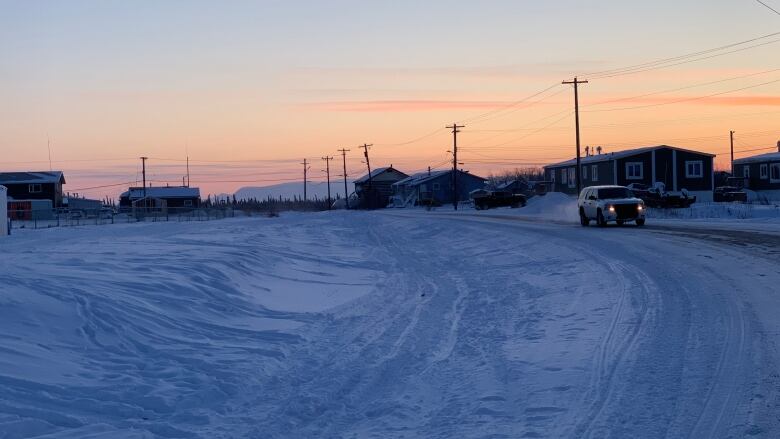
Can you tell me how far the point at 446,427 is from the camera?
782 centimetres

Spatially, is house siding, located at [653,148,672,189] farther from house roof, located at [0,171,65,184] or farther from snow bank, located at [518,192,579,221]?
house roof, located at [0,171,65,184]

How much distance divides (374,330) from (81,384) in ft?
17.8

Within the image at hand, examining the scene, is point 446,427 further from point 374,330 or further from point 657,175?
point 657,175

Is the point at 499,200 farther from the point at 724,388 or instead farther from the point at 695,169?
the point at 724,388

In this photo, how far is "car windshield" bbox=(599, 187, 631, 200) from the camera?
119ft

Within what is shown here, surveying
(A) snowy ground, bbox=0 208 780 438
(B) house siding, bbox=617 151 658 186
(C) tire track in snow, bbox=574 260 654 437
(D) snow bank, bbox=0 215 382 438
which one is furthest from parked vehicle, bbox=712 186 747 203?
(C) tire track in snow, bbox=574 260 654 437

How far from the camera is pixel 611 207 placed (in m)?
35.1

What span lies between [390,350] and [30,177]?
340 ft

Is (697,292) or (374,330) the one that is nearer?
(374,330)

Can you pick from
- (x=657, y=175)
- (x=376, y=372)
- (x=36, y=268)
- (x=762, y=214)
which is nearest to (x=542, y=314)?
(x=376, y=372)

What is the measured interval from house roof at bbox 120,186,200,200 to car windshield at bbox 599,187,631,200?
104 m

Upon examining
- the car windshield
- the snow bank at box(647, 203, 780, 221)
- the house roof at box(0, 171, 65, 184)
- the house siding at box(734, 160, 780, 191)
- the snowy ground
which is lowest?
the snowy ground

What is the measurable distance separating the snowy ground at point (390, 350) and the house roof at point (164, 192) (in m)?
115

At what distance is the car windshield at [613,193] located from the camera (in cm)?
3612
